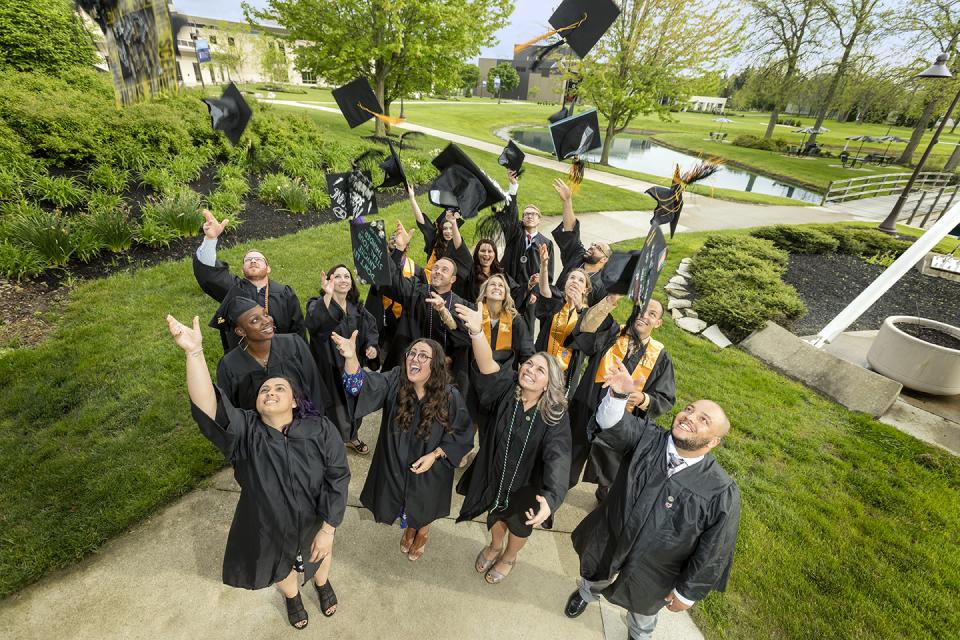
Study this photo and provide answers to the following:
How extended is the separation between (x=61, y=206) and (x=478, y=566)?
28.0 feet

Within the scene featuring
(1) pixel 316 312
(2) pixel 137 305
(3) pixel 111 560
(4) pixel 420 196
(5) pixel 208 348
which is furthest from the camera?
(4) pixel 420 196

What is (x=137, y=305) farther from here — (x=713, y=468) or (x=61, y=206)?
(x=713, y=468)

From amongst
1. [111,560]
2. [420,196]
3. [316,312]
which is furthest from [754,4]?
[111,560]

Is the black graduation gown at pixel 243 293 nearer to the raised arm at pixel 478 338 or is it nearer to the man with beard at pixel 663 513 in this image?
the raised arm at pixel 478 338

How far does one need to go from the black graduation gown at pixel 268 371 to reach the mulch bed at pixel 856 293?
7238mm

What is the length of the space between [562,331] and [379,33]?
1427 centimetres

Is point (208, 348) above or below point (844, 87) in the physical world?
below

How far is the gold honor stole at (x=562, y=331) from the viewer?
3.87 m

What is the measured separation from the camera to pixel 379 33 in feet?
45.8

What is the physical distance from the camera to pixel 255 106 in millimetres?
12680

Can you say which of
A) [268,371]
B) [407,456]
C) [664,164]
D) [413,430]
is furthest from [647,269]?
[664,164]

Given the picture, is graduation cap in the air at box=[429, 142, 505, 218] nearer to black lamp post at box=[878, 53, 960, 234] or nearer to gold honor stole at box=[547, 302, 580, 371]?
gold honor stole at box=[547, 302, 580, 371]

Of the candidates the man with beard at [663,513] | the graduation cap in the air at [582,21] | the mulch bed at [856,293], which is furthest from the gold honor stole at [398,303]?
the mulch bed at [856,293]

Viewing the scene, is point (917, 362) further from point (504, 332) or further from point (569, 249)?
point (504, 332)
